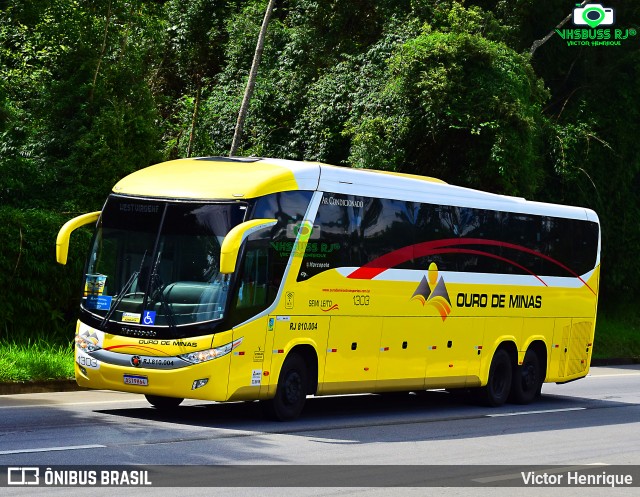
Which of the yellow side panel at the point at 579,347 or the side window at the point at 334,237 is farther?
the yellow side panel at the point at 579,347

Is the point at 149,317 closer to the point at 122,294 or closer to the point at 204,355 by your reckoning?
the point at 122,294

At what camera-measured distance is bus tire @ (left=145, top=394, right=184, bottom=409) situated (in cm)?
1582

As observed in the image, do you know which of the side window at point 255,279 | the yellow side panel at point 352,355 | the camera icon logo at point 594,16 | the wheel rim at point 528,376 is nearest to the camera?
the side window at point 255,279

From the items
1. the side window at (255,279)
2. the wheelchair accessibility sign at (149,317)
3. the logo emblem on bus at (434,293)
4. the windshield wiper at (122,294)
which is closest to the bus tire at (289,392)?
the side window at (255,279)

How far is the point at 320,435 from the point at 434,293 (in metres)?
4.49

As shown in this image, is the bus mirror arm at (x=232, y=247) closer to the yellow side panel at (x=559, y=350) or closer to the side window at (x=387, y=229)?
the side window at (x=387, y=229)

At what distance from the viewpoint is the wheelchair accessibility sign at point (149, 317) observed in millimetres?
14125

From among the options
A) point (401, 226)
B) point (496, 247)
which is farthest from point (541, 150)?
point (401, 226)

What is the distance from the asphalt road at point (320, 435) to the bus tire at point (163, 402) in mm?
167

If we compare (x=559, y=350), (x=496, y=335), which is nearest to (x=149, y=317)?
(x=496, y=335)

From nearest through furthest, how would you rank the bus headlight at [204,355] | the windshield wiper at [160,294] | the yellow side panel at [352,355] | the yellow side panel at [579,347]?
the bus headlight at [204,355]
the windshield wiper at [160,294]
the yellow side panel at [352,355]
the yellow side panel at [579,347]

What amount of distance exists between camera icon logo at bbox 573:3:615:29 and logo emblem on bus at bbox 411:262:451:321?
19758mm

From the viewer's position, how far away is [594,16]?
1419 inches

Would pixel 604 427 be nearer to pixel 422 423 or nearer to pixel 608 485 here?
pixel 422 423
